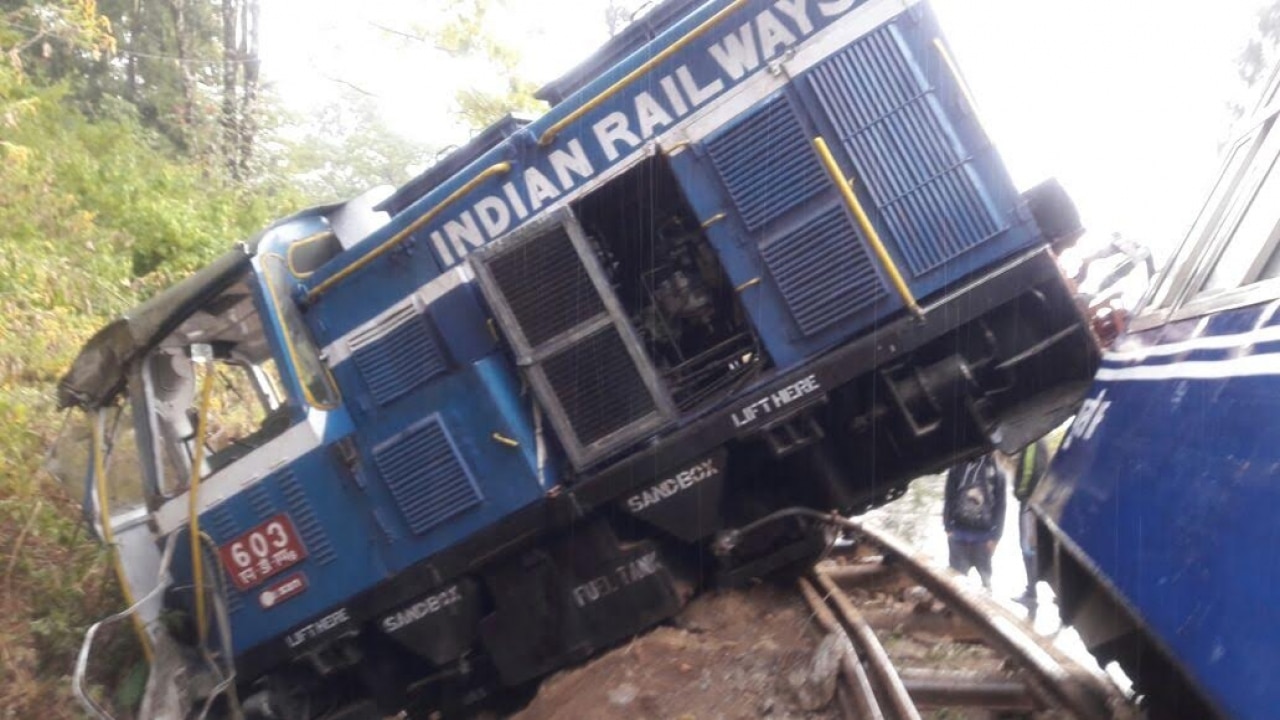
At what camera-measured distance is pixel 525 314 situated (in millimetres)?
5531

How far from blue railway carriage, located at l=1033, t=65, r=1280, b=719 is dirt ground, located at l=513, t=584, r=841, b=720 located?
1361 mm

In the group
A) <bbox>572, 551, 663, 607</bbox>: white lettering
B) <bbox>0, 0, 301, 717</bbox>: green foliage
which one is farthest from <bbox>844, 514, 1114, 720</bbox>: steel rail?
<bbox>0, 0, 301, 717</bbox>: green foliage

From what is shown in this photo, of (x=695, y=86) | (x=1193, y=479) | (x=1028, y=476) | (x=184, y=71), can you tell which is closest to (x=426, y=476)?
(x=695, y=86)

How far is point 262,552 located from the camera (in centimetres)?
612

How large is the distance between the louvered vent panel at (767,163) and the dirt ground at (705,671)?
2165 mm

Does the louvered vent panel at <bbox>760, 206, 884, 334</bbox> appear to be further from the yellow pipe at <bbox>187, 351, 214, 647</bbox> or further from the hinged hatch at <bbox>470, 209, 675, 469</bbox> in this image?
the yellow pipe at <bbox>187, 351, 214, 647</bbox>

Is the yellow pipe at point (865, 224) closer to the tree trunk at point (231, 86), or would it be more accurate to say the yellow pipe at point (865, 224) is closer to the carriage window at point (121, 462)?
the carriage window at point (121, 462)

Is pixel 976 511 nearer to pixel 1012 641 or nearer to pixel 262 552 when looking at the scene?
pixel 1012 641

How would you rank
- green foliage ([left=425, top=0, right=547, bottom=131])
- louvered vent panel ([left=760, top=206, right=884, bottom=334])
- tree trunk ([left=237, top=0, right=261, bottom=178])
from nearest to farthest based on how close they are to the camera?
1. louvered vent panel ([left=760, top=206, right=884, bottom=334])
2. tree trunk ([left=237, top=0, right=261, bottom=178])
3. green foliage ([left=425, top=0, right=547, bottom=131])

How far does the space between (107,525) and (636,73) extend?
3.84 m

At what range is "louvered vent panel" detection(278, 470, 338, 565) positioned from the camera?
19.5 feet

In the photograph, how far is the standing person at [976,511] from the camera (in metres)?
7.09

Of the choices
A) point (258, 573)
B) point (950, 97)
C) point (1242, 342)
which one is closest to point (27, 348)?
point (258, 573)

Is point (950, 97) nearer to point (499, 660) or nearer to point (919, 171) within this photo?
point (919, 171)
